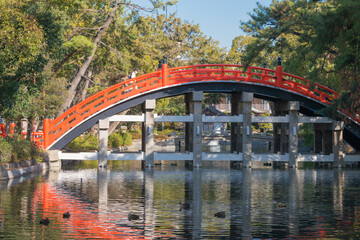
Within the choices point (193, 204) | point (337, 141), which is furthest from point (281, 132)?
point (193, 204)

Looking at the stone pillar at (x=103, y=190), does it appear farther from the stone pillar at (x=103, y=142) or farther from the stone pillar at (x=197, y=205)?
the stone pillar at (x=197, y=205)

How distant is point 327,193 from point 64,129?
54.6 ft

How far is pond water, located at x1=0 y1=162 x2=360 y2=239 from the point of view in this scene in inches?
519

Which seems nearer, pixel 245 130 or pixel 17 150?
pixel 17 150

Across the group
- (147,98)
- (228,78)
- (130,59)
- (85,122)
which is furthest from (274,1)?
(85,122)

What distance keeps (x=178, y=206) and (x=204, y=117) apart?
16.7 m

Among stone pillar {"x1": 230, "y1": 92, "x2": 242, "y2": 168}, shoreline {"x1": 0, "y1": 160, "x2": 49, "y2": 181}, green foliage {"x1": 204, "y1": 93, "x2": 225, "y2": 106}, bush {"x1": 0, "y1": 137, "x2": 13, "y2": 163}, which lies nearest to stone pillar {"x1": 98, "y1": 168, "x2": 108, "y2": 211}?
shoreline {"x1": 0, "y1": 160, "x2": 49, "y2": 181}

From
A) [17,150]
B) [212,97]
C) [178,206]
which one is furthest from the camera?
[212,97]

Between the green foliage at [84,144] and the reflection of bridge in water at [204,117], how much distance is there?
9.19m

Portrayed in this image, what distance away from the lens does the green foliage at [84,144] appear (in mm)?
43066

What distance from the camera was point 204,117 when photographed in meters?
33.9

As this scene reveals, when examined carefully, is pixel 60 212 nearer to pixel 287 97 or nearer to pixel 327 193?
pixel 327 193

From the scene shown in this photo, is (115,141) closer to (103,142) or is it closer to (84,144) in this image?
(84,144)

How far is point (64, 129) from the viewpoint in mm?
32062
